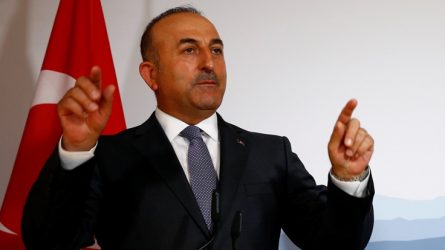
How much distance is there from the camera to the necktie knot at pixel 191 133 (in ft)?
4.86

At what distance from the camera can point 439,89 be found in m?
2.13

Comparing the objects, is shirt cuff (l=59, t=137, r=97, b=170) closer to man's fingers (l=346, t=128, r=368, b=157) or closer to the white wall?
man's fingers (l=346, t=128, r=368, b=157)

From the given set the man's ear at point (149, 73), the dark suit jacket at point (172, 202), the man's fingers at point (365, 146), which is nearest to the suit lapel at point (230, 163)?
the dark suit jacket at point (172, 202)

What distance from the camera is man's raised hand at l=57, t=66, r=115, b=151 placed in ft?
3.34

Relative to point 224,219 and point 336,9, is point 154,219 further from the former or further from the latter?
point 336,9

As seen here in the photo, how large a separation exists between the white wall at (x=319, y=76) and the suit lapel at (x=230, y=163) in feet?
2.24

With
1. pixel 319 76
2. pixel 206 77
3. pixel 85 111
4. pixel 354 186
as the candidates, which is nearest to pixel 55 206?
pixel 85 111

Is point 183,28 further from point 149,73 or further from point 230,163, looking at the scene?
point 230,163

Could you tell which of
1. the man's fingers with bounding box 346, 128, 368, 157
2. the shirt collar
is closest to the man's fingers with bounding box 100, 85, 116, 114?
the shirt collar

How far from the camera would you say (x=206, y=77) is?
1.51m

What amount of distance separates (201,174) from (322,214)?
36cm

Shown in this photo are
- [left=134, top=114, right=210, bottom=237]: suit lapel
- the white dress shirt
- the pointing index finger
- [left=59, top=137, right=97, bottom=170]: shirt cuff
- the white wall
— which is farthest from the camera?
the white wall

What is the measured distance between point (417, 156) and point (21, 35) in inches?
77.4

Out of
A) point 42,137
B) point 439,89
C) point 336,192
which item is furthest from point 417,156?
point 42,137
